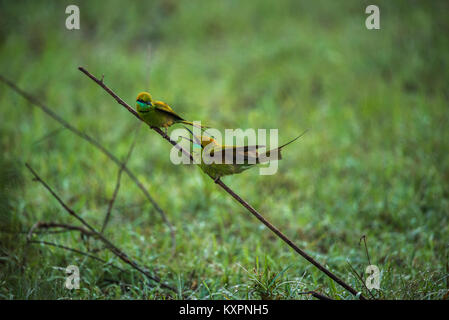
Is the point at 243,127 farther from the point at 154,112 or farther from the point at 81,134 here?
the point at 154,112

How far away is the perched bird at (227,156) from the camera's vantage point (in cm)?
162

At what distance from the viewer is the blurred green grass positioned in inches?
97.9

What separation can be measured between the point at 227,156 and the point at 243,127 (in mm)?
3056

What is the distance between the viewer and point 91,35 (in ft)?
22.0

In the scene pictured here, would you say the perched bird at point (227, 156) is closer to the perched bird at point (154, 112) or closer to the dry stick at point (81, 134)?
the perched bird at point (154, 112)

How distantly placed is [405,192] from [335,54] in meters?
3.14

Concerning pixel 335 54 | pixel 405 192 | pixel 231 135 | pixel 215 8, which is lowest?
pixel 405 192

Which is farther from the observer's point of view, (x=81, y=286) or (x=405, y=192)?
(x=405, y=192)

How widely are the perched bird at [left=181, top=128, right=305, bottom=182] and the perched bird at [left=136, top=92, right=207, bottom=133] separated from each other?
5.6 inches

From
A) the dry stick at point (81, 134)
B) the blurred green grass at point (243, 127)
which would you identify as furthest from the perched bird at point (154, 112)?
the dry stick at point (81, 134)

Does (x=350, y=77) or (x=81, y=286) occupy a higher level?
(x=350, y=77)
